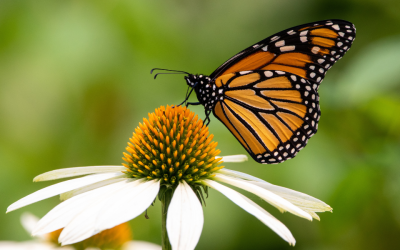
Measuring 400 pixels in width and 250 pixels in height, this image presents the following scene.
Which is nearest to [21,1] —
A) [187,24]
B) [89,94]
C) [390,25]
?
[89,94]

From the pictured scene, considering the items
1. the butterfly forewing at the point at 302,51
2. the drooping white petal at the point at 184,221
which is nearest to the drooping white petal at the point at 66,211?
the drooping white petal at the point at 184,221

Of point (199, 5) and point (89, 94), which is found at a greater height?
point (199, 5)

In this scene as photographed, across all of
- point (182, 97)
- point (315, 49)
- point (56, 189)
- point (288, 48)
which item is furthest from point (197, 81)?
point (182, 97)

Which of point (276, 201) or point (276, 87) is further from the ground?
point (276, 87)

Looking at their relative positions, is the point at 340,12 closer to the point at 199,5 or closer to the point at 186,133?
the point at 199,5

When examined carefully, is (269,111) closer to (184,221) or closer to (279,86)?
(279,86)

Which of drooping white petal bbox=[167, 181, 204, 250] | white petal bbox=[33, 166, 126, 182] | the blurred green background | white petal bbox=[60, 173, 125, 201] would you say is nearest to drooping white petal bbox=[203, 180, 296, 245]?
drooping white petal bbox=[167, 181, 204, 250]
